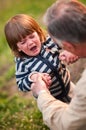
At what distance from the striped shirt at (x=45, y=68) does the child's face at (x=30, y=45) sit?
0.15 feet

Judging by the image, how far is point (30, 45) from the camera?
448cm

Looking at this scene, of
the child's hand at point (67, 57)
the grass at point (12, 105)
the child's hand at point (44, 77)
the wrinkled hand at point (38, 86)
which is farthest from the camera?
the grass at point (12, 105)

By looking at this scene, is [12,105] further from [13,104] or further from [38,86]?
[38,86]

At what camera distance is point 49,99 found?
12.8 ft

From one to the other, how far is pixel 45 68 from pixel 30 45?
0.24 meters

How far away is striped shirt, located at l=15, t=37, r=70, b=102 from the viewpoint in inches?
177

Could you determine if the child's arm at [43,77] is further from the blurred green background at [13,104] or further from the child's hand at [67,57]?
the blurred green background at [13,104]

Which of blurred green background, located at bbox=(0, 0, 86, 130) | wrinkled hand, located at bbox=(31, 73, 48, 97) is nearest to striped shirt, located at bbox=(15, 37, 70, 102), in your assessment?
wrinkled hand, located at bbox=(31, 73, 48, 97)

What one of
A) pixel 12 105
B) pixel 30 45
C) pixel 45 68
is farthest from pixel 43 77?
pixel 12 105

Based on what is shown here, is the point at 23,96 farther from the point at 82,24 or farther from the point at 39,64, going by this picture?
the point at 82,24

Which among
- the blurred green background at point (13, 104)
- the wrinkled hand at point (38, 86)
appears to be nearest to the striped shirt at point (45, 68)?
the wrinkled hand at point (38, 86)

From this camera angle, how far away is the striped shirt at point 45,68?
450cm

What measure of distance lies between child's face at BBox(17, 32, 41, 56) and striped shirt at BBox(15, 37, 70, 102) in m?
0.05

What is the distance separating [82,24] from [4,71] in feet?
16.9
